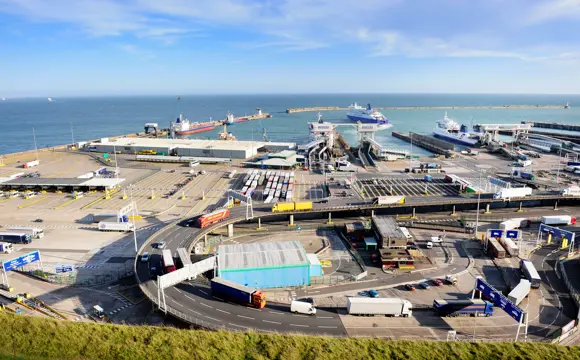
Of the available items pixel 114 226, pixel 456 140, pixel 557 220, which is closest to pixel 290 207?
pixel 114 226

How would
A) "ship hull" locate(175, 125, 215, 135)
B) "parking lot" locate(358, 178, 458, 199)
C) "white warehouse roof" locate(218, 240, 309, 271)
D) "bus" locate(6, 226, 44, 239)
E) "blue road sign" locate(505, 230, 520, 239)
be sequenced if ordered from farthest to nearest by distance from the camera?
"ship hull" locate(175, 125, 215, 135), "parking lot" locate(358, 178, 458, 199), "bus" locate(6, 226, 44, 239), "blue road sign" locate(505, 230, 520, 239), "white warehouse roof" locate(218, 240, 309, 271)

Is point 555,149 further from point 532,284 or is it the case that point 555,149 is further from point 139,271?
point 139,271

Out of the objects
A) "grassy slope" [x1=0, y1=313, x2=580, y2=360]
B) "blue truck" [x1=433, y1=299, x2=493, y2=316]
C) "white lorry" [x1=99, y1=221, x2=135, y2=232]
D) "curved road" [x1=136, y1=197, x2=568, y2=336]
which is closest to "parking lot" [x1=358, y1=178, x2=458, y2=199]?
"blue truck" [x1=433, y1=299, x2=493, y2=316]

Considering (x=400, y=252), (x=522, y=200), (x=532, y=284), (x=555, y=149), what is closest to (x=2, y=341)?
(x=400, y=252)

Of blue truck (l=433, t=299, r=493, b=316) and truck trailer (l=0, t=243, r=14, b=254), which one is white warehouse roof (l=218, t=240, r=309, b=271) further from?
truck trailer (l=0, t=243, r=14, b=254)

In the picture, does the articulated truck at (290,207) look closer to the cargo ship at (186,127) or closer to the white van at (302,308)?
the white van at (302,308)

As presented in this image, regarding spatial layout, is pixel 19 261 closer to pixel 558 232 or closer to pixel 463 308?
pixel 463 308

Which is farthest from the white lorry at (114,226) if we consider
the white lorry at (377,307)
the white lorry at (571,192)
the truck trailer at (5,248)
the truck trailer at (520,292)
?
the white lorry at (571,192)
